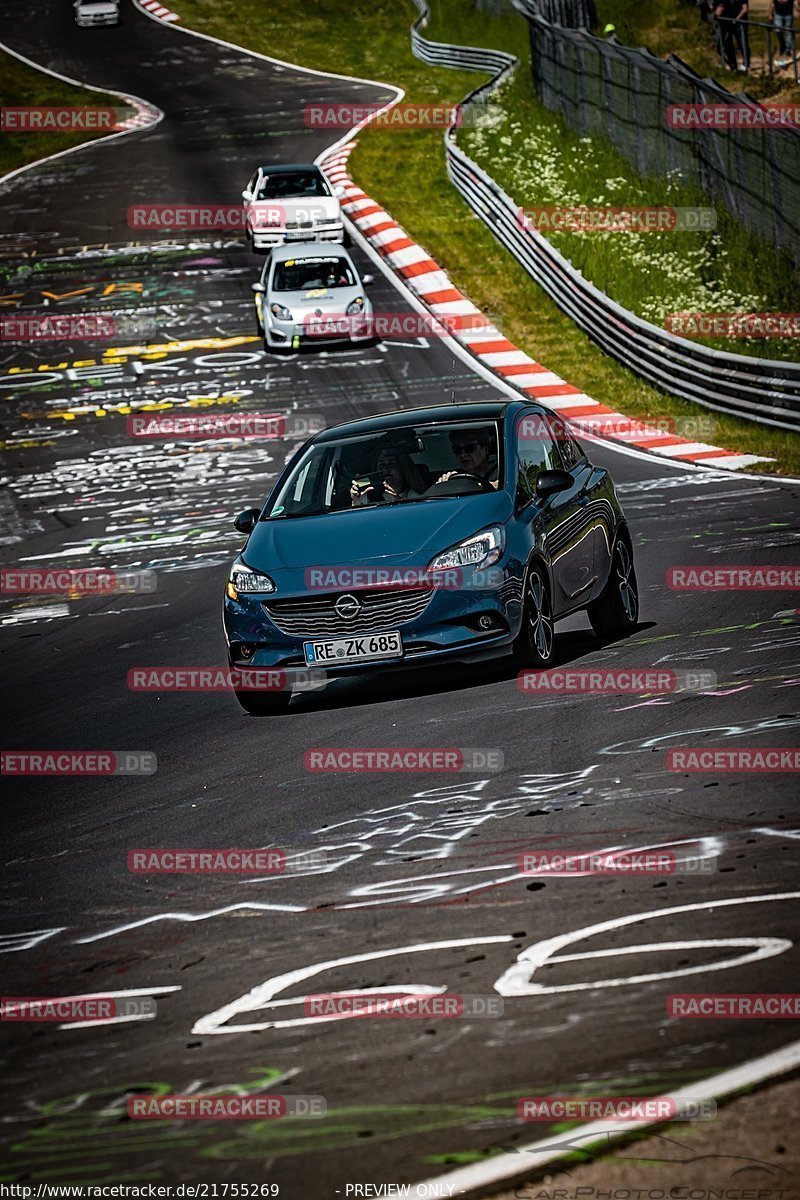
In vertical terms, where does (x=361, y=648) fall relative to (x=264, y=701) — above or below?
above

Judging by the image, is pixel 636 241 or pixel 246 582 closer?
pixel 246 582

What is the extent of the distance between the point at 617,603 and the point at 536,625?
1541 millimetres

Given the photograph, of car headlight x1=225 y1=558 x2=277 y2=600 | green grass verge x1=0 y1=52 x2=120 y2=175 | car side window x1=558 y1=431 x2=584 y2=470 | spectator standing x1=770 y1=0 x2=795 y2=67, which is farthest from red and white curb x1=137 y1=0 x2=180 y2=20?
car headlight x1=225 y1=558 x2=277 y2=600

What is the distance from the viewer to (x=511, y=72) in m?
40.6

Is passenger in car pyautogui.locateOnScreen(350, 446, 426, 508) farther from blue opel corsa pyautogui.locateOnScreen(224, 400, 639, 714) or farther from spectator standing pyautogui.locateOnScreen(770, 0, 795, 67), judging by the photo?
spectator standing pyautogui.locateOnScreen(770, 0, 795, 67)

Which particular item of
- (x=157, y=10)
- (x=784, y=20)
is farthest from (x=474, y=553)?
(x=157, y=10)

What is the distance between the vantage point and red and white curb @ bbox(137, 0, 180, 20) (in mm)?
64312

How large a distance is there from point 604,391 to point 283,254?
6.05 m

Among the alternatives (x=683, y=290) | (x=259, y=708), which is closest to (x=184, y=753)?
(x=259, y=708)

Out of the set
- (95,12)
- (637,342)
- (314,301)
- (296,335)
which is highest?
(95,12)

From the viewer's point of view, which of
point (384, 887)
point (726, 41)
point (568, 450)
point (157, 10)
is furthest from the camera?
point (157, 10)

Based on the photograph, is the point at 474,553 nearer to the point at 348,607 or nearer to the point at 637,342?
the point at 348,607

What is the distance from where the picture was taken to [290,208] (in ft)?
109

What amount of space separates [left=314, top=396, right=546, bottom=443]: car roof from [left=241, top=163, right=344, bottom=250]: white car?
22.0m
